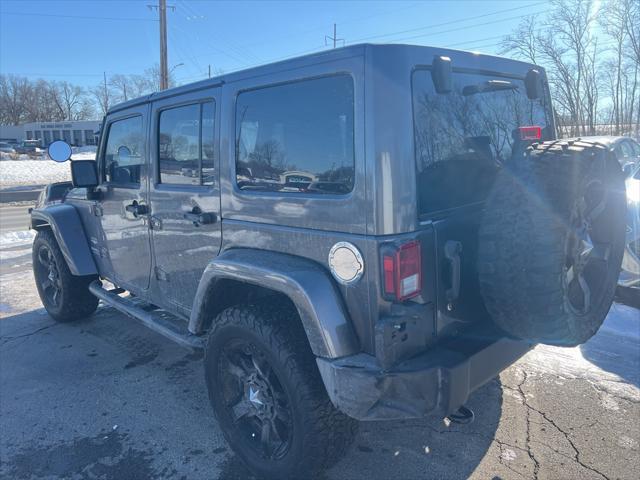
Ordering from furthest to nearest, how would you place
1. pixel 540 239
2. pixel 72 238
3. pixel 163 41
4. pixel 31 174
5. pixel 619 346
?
pixel 31 174 < pixel 163 41 < pixel 72 238 < pixel 619 346 < pixel 540 239

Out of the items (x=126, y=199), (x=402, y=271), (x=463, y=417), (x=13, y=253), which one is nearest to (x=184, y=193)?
(x=126, y=199)

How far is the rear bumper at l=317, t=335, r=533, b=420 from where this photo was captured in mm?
2080

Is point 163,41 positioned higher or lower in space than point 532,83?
higher

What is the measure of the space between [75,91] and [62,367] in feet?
350

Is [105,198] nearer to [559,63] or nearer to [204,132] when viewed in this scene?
[204,132]

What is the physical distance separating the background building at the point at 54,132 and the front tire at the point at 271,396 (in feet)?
208

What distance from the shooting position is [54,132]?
2864 inches

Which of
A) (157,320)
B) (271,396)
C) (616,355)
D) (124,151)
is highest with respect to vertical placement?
(124,151)

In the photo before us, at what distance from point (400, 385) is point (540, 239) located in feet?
2.78

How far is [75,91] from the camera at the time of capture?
95.9m

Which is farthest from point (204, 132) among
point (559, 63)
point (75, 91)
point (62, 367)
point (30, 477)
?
point (75, 91)

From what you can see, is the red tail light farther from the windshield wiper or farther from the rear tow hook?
the rear tow hook

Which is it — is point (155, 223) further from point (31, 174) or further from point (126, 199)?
point (31, 174)

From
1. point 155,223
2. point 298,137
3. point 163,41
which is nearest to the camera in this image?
point 298,137
